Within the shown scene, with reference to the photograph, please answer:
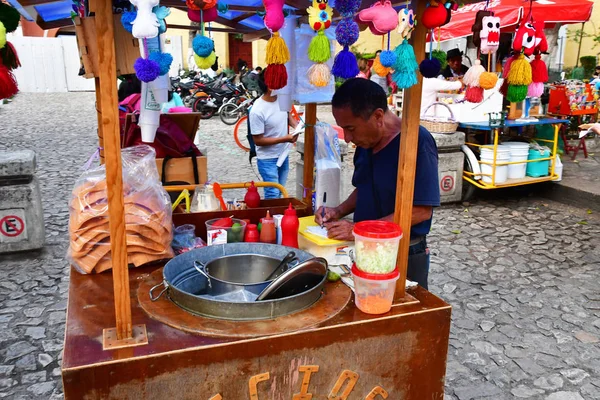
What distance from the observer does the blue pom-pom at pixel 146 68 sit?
1.65 metres

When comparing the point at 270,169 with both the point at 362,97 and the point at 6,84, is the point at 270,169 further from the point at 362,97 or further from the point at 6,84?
the point at 6,84

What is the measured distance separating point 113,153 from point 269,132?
3798 mm

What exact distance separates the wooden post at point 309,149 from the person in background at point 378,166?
60cm

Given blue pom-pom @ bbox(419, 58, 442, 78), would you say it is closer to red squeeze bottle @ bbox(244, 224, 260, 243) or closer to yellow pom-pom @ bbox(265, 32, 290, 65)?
yellow pom-pom @ bbox(265, 32, 290, 65)

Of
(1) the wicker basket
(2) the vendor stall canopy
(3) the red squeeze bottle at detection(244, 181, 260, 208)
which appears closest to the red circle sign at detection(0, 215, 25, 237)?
(2) the vendor stall canopy

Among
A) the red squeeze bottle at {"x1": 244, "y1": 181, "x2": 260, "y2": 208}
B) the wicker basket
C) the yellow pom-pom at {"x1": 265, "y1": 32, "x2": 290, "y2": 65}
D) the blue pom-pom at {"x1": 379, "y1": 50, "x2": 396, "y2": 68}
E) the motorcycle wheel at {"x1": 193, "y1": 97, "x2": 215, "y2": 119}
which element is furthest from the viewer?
the motorcycle wheel at {"x1": 193, "y1": 97, "x2": 215, "y2": 119}

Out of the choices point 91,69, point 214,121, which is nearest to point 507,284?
point 91,69

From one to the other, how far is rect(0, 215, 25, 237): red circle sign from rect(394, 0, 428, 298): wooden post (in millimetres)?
4239

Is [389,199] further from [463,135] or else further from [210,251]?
[463,135]

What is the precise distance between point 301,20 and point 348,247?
135 cm

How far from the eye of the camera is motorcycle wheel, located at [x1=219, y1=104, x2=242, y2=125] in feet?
45.2

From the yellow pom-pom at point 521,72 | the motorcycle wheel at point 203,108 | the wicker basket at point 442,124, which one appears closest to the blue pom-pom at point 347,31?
the yellow pom-pom at point 521,72

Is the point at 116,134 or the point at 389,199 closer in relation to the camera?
the point at 116,134

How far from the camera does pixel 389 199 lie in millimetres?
2406
